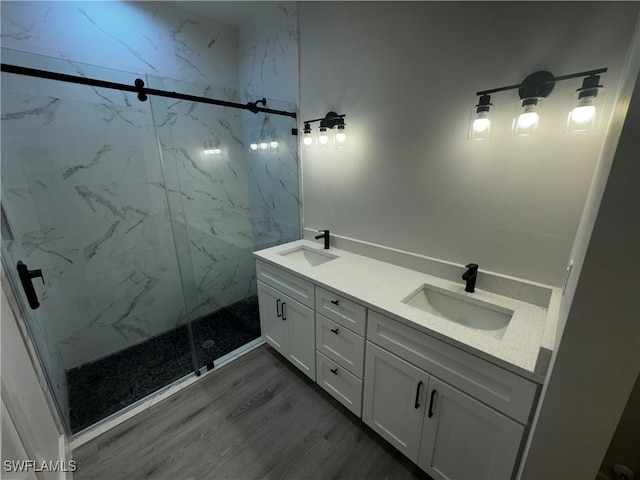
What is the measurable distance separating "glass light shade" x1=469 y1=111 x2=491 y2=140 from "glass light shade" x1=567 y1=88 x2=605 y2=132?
0.93 ft

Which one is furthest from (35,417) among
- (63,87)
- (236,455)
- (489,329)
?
(489,329)

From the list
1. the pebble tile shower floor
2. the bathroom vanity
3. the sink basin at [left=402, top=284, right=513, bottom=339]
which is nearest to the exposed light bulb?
the bathroom vanity

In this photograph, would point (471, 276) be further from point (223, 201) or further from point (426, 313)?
point (223, 201)

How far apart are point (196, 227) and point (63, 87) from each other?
1270mm

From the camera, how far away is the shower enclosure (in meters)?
1.71

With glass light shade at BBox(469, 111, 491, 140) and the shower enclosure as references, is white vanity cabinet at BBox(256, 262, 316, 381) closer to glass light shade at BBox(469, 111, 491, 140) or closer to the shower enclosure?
the shower enclosure

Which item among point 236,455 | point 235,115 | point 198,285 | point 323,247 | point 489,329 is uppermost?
point 235,115

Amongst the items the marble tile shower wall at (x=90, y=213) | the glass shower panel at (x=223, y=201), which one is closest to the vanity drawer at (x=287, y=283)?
the glass shower panel at (x=223, y=201)

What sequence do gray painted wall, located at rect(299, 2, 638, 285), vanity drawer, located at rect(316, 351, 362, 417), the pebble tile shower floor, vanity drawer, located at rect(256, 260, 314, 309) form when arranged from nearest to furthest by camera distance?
gray painted wall, located at rect(299, 2, 638, 285) → vanity drawer, located at rect(316, 351, 362, 417) → vanity drawer, located at rect(256, 260, 314, 309) → the pebble tile shower floor

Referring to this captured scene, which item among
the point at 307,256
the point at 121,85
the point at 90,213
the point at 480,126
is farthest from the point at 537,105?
the point at 90,213

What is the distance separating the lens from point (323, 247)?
2219mm

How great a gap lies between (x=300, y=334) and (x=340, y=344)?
A: 386 mm

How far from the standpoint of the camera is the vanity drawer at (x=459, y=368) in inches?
36.3

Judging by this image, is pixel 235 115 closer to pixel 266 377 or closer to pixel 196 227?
pixel 196 227
